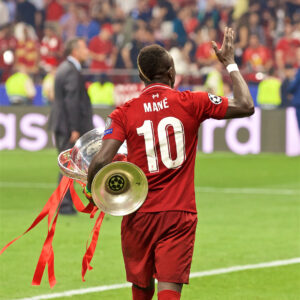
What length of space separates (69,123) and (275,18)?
1555 cm

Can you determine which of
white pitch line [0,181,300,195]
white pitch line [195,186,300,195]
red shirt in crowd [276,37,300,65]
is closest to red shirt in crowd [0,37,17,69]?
red shirt in crowd [276,37,300,65]

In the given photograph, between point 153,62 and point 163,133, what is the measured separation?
44 cm

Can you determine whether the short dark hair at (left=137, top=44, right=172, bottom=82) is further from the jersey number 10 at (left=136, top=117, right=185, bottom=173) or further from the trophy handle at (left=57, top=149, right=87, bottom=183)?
the trophy handle at (left=57, top=149, right=87, bottom=183)

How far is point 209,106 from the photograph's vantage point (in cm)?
534

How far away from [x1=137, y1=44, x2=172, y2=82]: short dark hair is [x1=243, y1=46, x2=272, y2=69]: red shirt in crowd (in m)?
19.4

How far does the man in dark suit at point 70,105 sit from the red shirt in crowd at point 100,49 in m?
14.5

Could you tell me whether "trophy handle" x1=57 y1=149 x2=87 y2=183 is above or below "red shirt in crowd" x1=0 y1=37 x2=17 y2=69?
above

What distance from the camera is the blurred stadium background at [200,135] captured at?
8.62m

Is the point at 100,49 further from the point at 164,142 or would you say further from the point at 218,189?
the point at 164,142

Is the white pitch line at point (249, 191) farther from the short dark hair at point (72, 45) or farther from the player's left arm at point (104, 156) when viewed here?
the player's left arm at point (104, 156)

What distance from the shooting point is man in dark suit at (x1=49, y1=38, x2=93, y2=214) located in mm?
12039

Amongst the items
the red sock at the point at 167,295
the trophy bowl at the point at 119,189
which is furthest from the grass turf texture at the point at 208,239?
the trophy bowl at the point at 119,189

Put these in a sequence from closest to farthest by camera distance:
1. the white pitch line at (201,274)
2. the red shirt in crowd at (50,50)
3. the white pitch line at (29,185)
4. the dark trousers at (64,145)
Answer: the white pitch line at (201,274), the dark trousers at (64,145), the white pitch line at (29,185), the red shirt in crowd at (50,50)

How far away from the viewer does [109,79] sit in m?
25.0
